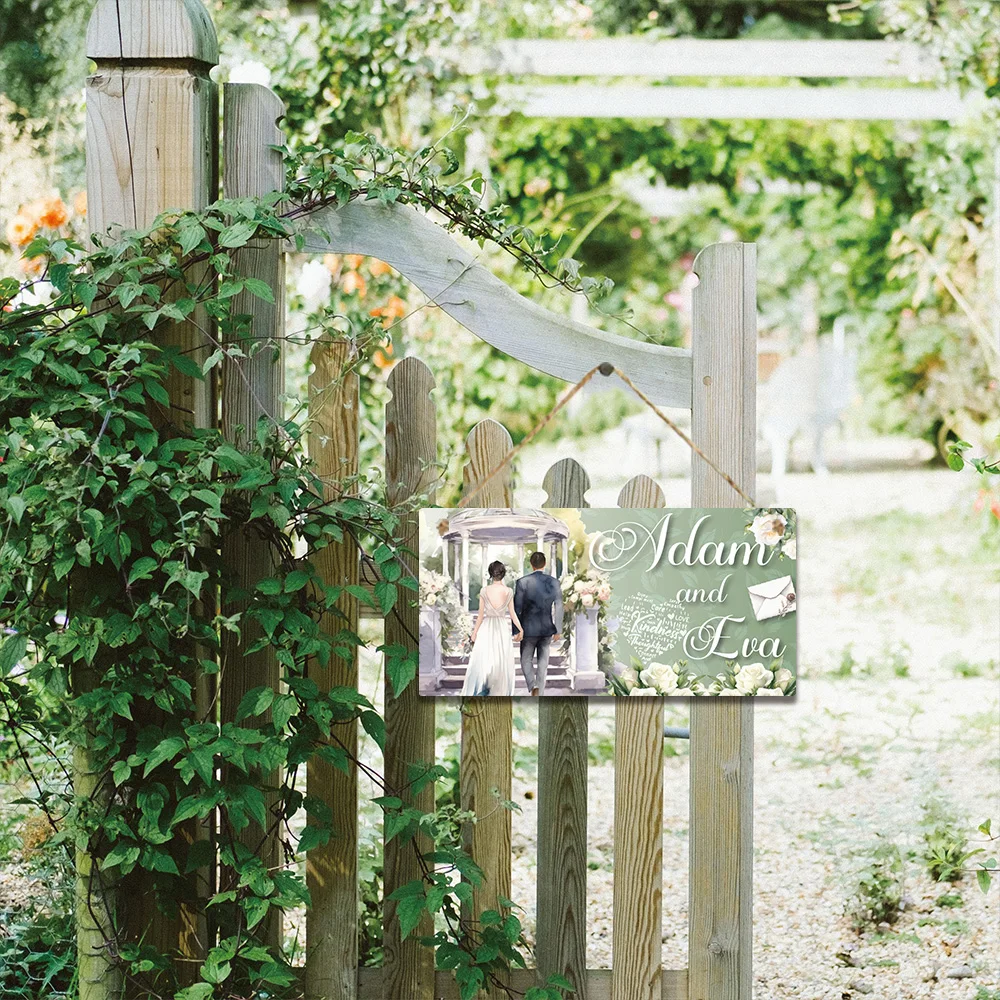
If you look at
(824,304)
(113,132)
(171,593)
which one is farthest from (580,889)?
(824,304)

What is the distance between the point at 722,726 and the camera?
187 centimetres

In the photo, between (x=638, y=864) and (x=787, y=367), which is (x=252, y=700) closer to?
(x=638, y=864)

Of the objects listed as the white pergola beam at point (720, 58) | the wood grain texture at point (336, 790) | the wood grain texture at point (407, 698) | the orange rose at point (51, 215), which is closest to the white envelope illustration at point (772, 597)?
the wood grain texture at point (407, 698)

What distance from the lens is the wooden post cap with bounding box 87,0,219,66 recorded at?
175cm

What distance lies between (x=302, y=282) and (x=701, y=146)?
5.55 metres

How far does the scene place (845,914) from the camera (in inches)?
106

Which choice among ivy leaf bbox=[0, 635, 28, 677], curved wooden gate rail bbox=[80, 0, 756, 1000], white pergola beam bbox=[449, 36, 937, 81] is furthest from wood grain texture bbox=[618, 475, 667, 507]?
white pergola beam bbox=[449, 36, 937, 81]

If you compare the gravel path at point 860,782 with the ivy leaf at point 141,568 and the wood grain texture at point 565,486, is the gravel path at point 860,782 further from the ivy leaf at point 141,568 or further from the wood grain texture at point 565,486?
the ivy leaf at point 141,568

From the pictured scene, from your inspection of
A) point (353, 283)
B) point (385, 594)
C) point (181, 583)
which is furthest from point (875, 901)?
point (353, 283)

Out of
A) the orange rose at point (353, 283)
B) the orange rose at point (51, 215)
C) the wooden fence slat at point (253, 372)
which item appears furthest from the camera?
the orange rose at point (353, 283)

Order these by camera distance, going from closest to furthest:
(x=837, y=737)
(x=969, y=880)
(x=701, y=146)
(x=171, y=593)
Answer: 1. (x=171, y=593)
2. (x=969, y=880)
3. (x=837, y=737)
4. (x=701, y=146)

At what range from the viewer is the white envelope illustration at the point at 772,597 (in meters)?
1.85

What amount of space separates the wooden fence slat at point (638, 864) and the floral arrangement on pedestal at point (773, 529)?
22cm

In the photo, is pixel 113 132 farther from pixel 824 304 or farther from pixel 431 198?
pixel 824 304
